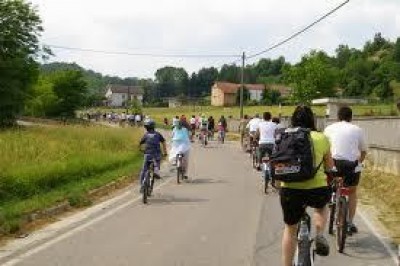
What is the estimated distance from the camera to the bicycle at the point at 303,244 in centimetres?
749

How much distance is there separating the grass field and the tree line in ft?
26.9

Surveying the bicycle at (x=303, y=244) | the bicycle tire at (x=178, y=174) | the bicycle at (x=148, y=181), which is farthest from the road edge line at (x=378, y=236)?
the bicycle tire at (x=178, y=174)

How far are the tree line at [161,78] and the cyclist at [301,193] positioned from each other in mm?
9900

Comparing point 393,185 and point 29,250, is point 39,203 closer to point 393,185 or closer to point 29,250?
point 29,250

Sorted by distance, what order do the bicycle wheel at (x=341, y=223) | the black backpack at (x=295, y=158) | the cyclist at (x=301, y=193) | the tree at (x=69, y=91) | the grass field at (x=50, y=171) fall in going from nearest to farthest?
the black backpack at (x=295, y=158) → the cyclist at (x=301, y=193) → the bicycle wheel at (x=341, y=223) → the grass field at (x=50, y=171) → the tree at (x=69, y=91)

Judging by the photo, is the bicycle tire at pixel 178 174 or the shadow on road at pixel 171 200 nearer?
the shadow on road at pixel 171 200

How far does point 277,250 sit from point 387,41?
176 meters

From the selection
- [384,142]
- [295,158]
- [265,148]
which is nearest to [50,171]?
[265,148]

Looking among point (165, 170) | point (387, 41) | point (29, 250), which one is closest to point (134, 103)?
point (165, 170)

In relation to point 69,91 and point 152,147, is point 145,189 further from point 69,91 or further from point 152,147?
point 69,91

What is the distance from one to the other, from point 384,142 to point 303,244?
16162mm

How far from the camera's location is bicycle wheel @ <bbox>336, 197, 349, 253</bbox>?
10188 mm

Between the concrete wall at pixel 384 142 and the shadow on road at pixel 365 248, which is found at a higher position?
the concrete wall at pixel 384 142

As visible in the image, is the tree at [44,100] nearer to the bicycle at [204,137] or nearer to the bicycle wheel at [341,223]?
the bicycle at [204,137]
